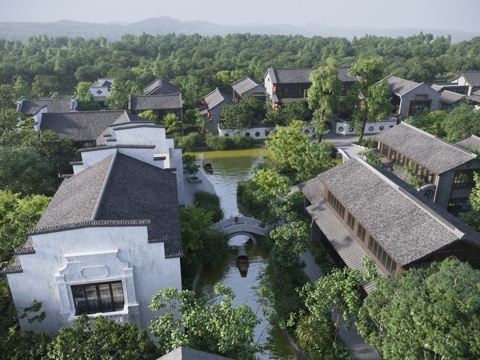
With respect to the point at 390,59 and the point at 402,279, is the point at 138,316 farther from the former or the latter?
the point at 390,59

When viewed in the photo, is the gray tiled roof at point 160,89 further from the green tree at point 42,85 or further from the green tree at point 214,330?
the green tree at point 214,330

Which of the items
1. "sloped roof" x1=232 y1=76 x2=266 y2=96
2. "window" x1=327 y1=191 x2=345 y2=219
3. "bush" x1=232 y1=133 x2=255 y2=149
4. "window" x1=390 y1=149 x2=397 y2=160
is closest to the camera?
"window" x1=327 y1=191 x2=345 y2=219

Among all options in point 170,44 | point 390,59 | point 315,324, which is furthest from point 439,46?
point 315,324

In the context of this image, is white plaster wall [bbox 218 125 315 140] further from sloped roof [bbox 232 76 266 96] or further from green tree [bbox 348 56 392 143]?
sloped roof [bbox 232 76 266 96]

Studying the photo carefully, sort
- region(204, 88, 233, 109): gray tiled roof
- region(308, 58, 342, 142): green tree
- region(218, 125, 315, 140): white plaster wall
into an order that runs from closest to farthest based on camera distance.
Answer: region(308, 58, 342, 142): green tree → region(218, 125, 315, 140): white plaster wall → region(204, 88, 233, 109): gray tiled roof

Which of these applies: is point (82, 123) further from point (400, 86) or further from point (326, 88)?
point (400, 86)

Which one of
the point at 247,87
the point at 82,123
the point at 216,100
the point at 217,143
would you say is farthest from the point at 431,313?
the point at 247,87

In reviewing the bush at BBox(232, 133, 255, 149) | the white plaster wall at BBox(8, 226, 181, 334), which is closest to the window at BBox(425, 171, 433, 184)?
the white plaster wall at BBox(8, 226, 181, 334)

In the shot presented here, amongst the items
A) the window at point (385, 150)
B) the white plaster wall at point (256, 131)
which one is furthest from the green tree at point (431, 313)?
the white plaster wall at point (256, 131)
